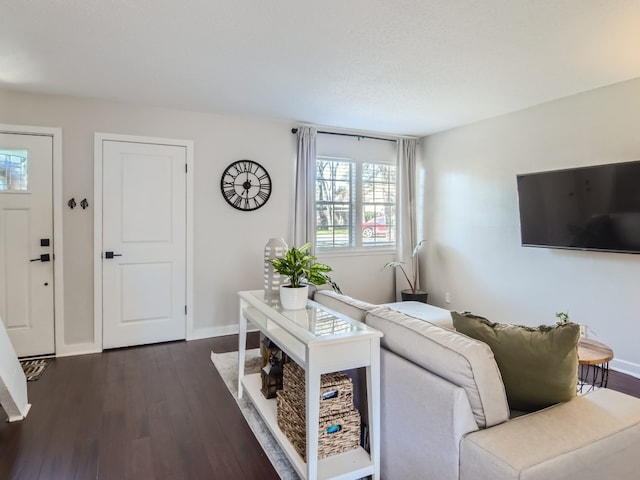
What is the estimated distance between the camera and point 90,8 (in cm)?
218

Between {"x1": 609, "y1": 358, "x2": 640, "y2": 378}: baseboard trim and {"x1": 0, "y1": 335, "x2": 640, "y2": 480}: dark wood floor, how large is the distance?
0.11 metres

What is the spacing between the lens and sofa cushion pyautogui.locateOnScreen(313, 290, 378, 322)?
2.07m

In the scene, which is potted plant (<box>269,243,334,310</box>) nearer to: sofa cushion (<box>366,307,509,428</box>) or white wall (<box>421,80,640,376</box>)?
sofa cushion (<box>366,307,509,428</box>)

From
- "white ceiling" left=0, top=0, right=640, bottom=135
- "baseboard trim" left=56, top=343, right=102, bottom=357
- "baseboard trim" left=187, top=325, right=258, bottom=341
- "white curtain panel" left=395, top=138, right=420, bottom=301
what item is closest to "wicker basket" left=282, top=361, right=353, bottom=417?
"white ceiling" left=0, top=0, right=640, bottom=135

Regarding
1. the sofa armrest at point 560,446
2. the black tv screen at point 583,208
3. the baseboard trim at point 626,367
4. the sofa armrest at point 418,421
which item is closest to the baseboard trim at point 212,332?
the sofa armrest at point 418,421

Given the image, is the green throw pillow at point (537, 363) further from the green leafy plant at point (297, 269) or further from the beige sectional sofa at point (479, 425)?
the green leafy plant at point (297, 269)

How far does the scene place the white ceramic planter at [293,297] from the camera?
2244mm

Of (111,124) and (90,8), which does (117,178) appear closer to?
(111,124)

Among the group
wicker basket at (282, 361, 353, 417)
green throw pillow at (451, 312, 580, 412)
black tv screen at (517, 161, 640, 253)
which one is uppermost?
black tv screen at (517, 161, 640, 253)

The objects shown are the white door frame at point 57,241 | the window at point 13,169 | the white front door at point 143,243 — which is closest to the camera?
the window at point 13,169

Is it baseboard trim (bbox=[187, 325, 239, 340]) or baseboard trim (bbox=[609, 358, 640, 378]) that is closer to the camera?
baseboard trim (bbox=[609, 358, 640, 378])

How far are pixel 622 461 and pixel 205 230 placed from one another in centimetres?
389

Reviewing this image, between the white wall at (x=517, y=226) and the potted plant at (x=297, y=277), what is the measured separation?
283cm

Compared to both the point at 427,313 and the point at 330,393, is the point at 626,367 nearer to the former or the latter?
the point at 427,313
